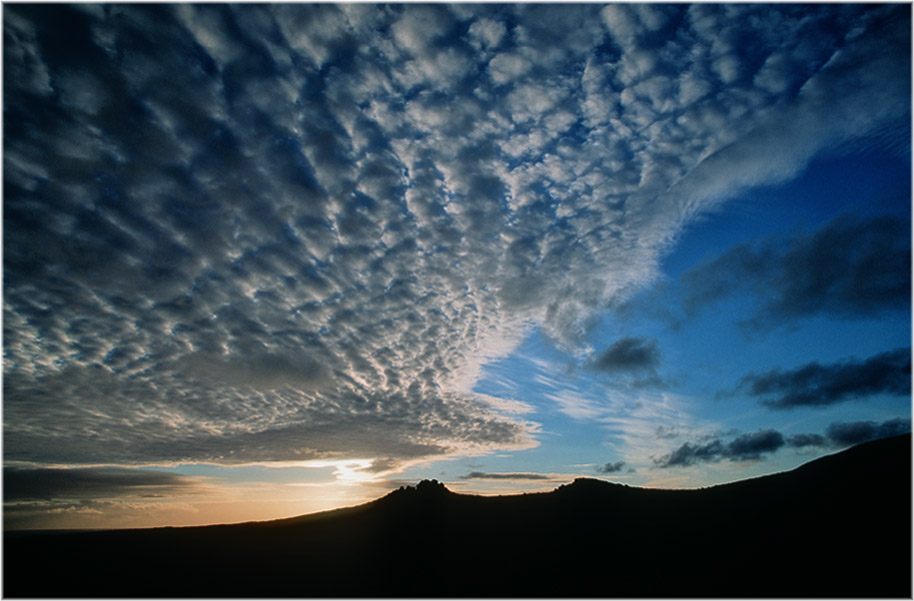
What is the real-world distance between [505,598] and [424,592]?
5.90 m

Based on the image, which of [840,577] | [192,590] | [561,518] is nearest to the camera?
[840,577]

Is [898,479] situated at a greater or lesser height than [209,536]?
greater

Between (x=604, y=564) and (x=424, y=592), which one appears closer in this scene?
(x=424, y=592)

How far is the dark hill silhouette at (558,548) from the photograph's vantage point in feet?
71.3

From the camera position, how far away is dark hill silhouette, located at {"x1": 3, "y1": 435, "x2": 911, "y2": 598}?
21.7m

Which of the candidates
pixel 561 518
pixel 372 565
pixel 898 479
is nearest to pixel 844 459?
pixel 898 479

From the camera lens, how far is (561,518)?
114ft

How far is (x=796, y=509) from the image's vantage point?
2762 cm

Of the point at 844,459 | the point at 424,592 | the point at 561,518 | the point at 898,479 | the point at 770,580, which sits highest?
the point at 844,459

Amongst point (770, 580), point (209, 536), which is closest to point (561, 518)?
point (770, 580)

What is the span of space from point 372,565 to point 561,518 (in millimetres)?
18000

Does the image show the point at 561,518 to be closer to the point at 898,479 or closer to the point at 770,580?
the point at 770,580

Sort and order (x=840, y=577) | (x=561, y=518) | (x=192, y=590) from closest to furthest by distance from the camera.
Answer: (x=840, y=577) → (x=192, y=590) → (x=561, y=518)

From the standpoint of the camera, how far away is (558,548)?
1184 inches
